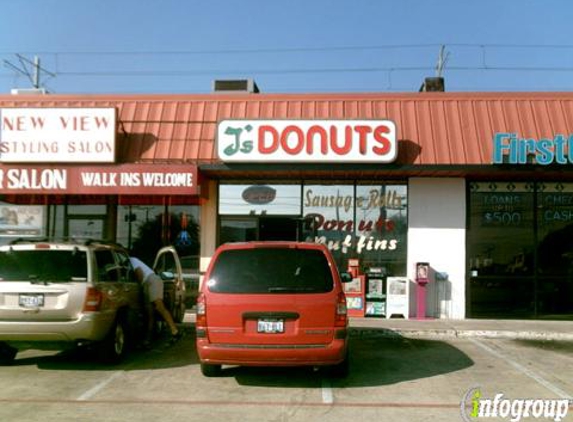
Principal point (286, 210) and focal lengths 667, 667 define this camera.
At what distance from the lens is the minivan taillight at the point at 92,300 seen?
862 cm

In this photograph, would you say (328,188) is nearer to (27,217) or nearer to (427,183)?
(427,183)

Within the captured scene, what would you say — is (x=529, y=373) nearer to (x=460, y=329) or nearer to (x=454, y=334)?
(x=454, y=334)

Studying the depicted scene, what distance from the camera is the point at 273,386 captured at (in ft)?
26.2

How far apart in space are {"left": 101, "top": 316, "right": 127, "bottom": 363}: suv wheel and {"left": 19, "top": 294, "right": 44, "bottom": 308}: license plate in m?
1.04

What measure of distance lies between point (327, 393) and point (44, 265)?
164 inches

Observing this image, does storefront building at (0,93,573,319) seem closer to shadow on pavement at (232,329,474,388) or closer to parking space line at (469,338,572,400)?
shadow on pavement at (232,329,474,388)

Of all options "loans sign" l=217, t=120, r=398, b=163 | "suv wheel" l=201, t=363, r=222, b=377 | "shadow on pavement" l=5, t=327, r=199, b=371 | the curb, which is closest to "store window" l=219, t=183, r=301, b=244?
"loans sign" l=217, t=120, r=398, b=163

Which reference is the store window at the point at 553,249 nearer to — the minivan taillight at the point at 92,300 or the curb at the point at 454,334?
the curb at the point at 454,334

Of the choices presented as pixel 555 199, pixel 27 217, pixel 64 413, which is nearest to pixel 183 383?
pixel 64 413

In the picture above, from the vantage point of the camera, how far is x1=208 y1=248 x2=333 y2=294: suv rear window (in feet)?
25.8

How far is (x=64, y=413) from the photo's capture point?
6820 mm

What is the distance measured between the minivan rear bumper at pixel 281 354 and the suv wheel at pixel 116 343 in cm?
216

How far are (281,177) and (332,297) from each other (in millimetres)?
7912

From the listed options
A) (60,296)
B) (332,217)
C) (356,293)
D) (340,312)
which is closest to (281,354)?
(340,312)
